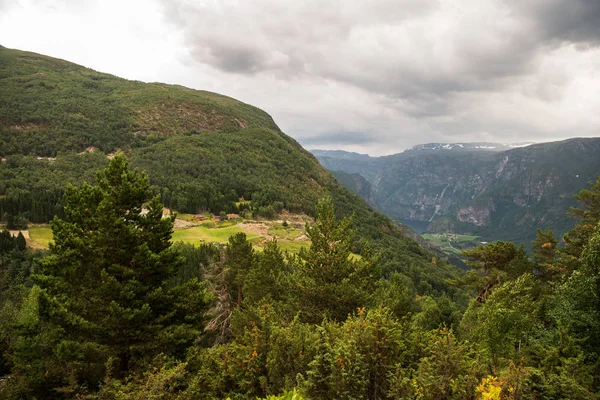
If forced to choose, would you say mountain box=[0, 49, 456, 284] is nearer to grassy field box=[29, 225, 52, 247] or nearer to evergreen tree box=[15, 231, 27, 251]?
grassy field box=[29, 225, 52, 247]

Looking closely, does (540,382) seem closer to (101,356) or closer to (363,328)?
(363,328)

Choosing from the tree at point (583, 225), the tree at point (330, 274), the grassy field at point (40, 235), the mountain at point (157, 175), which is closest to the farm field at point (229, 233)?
the grassy field at point (40, 235)

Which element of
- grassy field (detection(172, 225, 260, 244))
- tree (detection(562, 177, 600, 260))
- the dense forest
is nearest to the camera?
the dense forest

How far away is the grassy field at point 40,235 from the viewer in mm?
78188

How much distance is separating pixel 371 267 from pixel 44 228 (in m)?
101

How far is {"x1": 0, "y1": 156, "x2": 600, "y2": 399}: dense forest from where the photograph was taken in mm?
9555

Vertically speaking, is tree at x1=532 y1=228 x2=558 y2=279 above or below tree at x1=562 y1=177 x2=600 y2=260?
below

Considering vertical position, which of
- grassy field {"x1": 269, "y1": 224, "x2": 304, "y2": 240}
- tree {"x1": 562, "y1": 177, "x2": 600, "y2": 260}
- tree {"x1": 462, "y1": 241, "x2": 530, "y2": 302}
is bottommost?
grassy field {"x1": 269, "y1": 224, "x2": 304, "y2": 240}

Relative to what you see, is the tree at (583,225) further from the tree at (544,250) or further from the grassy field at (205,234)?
the grassy field at (205,234)

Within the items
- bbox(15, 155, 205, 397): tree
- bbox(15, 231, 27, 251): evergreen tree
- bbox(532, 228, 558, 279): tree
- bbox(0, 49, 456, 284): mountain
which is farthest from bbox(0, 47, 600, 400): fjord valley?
bbox(0, 49, 456, 284): mountain

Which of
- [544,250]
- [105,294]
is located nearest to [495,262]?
[544,250]

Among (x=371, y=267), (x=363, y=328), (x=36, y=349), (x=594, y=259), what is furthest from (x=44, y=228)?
(x=594, y=259)

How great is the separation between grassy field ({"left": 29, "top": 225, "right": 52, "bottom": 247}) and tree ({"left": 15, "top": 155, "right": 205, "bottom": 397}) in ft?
259

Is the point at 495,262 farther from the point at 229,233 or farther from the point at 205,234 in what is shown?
the point at 205,234
